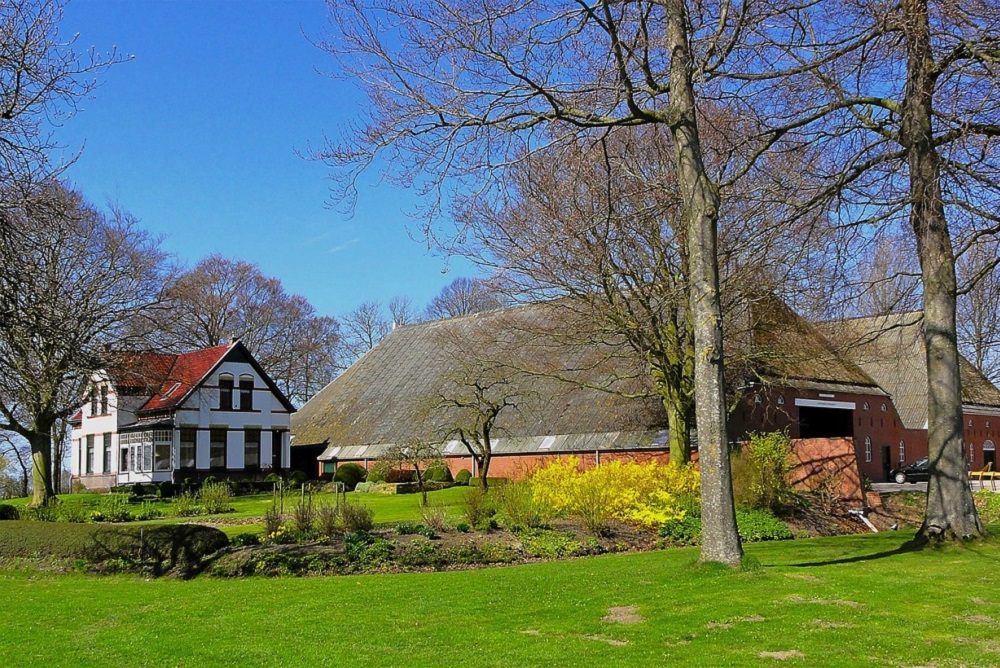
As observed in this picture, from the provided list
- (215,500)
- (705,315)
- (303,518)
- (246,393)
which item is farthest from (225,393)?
(705,315)

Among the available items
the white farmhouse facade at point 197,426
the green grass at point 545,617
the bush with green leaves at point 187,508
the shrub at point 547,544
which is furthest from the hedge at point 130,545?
the white farmhouse facade at point 197,426

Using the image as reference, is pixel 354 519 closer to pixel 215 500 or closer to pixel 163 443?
pixel 215 500

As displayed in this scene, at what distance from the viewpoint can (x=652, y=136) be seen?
19.3 meters

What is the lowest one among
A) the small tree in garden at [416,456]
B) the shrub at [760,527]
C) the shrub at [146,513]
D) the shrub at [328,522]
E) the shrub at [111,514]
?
the shrub at [760,527]

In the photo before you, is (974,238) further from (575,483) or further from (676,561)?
(575,483)

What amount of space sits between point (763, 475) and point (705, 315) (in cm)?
960

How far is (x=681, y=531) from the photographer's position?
57.7ft

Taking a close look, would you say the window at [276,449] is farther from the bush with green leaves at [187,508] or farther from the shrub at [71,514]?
the shrub at [71,514]

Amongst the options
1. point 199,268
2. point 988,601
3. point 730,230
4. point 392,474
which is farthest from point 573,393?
point 199,268

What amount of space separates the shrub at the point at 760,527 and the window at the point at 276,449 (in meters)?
30.7

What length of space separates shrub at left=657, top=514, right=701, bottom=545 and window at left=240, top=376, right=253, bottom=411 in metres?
31.0

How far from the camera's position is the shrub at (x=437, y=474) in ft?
111

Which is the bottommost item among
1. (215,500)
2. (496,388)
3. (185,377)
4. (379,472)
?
(215,500)

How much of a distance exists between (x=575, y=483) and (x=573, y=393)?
55.8 feet
